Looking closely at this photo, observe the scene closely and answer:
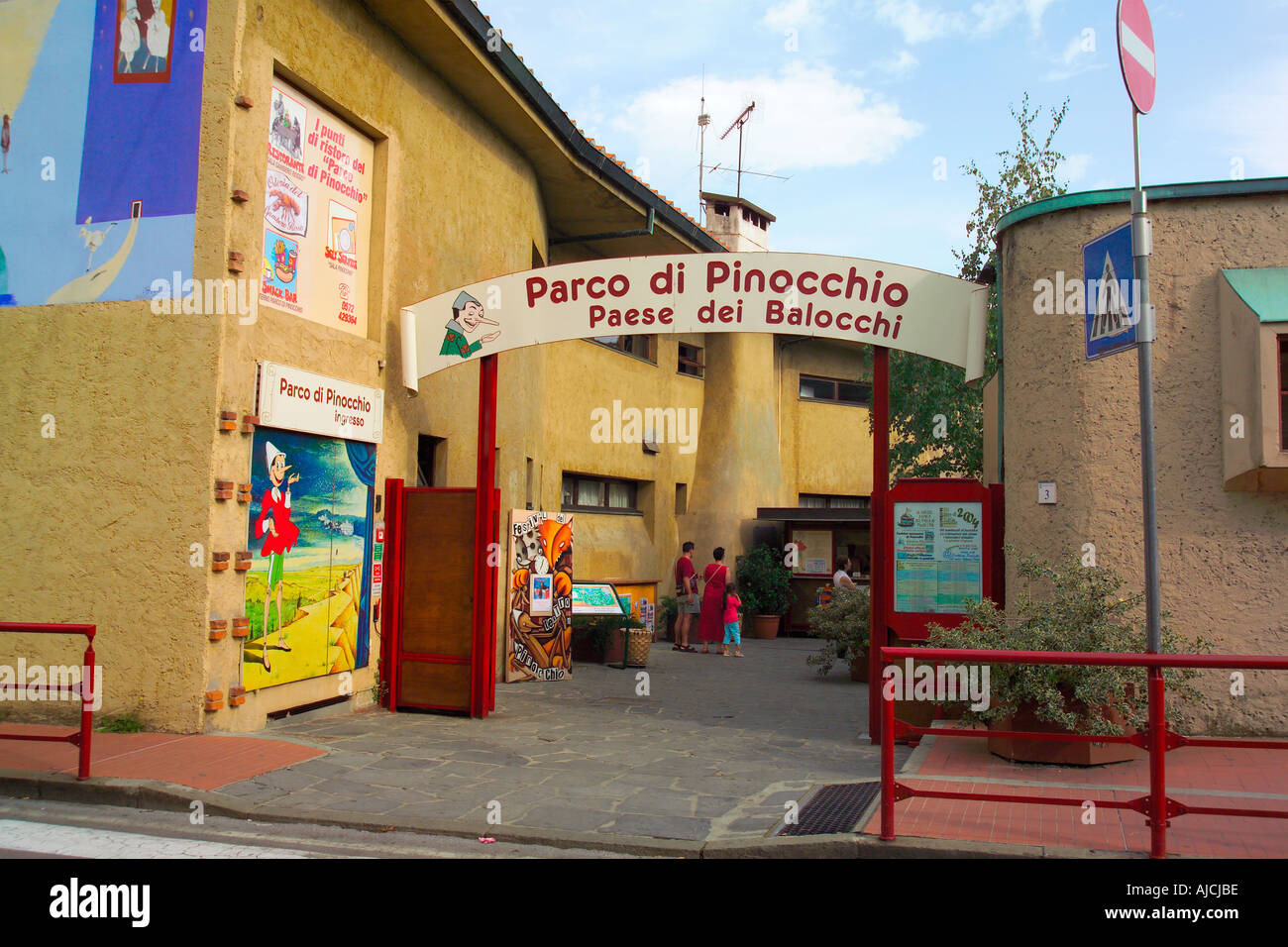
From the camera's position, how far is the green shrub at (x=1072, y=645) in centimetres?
702

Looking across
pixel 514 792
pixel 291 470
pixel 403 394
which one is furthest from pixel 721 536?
pixel 514 792

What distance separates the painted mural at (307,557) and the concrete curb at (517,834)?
1.91 meters

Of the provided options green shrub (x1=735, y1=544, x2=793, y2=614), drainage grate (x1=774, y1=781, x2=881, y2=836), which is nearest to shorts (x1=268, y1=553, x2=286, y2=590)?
drainage grate (x1=774, y1=781, x2=881, y2=836)

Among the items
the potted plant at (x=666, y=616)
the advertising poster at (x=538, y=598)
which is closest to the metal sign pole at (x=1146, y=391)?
the advertising poster at (x=538, y=598)

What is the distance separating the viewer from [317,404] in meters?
9.12

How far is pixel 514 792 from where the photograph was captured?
6680 millimetres

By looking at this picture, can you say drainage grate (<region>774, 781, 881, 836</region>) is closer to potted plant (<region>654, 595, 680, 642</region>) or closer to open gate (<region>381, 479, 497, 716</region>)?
open gate (<region>381, 479, 497, 716</region>)

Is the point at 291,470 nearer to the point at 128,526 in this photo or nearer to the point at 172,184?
the point at 128,526

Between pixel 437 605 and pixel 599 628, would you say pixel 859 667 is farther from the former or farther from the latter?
pixel 437 605

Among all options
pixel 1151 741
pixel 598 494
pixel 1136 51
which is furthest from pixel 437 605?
pixel 598 494

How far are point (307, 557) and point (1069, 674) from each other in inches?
256

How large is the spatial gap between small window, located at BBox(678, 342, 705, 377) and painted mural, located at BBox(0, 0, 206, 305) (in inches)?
577

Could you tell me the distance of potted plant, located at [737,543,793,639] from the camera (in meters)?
21.1
